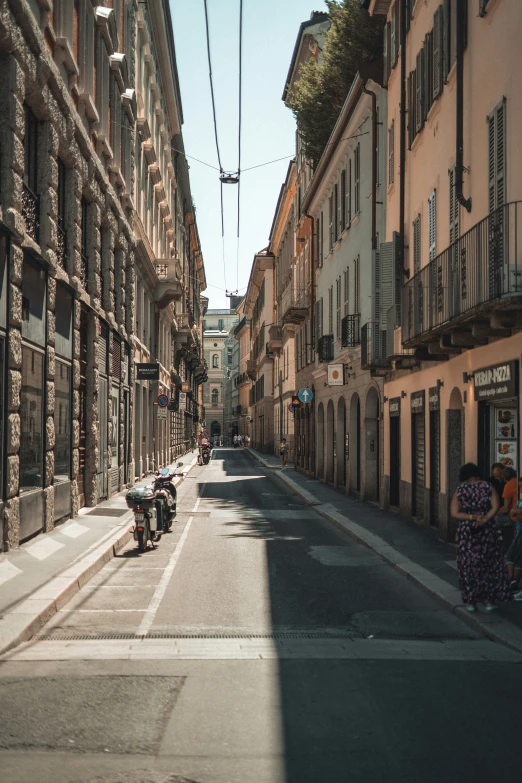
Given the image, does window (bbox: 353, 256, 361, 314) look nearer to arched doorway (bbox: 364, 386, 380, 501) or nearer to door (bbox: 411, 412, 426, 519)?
arched doorway (bbox: 364, 386, 380, 501)

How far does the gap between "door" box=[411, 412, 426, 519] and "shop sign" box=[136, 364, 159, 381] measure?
39.0 ft

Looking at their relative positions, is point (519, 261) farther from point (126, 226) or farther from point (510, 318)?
point (126, 226)

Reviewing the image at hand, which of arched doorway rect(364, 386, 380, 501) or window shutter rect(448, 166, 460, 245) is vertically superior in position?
window shutter rect(448, 166, 460, 245)

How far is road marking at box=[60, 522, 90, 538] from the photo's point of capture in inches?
651

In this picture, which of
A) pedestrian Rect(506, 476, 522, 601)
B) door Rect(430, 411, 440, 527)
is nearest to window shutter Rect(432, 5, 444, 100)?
door Rect(430, 411, 440, 527)

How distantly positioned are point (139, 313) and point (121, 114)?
8.88 metres

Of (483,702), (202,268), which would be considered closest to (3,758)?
(483,702)

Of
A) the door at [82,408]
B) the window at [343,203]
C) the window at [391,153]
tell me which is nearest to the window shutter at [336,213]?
the window at [343,203]

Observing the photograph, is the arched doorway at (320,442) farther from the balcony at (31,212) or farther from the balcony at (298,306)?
the balcony at (31,212)

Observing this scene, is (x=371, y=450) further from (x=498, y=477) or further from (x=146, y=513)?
(x=498, y=477)

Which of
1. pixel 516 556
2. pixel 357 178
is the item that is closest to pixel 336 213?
pixel 357 178

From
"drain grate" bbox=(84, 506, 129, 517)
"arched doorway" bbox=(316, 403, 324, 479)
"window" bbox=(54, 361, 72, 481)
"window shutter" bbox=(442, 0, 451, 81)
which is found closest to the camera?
"window shutter" bbox=(442, 0, 451, 81)

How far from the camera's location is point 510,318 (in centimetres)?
1163

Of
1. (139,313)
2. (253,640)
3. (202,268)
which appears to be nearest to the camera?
(253,640)
